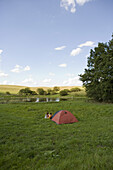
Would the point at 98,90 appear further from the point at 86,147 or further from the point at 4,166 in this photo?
the point at 4,166

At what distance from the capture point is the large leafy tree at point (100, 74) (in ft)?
83.1

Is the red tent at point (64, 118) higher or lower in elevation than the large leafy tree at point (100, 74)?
lower

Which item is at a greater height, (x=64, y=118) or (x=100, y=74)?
(x=100, y=74)

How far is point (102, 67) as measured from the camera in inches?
1070

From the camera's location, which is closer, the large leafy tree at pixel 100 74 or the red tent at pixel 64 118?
the red tent at pixel 64 118

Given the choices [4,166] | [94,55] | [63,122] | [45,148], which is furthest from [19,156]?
[94,55]

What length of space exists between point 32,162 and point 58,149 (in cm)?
164

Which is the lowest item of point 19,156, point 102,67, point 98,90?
point 19,156

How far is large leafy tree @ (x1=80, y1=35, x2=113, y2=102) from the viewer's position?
25344 mm

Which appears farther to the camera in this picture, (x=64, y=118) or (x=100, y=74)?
(x=100, y=74)

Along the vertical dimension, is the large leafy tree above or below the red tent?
above

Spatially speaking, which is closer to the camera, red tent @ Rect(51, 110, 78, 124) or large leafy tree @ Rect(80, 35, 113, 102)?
red tent @ Rect(51, 110, 78, 124)

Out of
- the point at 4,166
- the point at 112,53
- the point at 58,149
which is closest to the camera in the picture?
the point at 4,166

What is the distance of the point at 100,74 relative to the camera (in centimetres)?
2659
